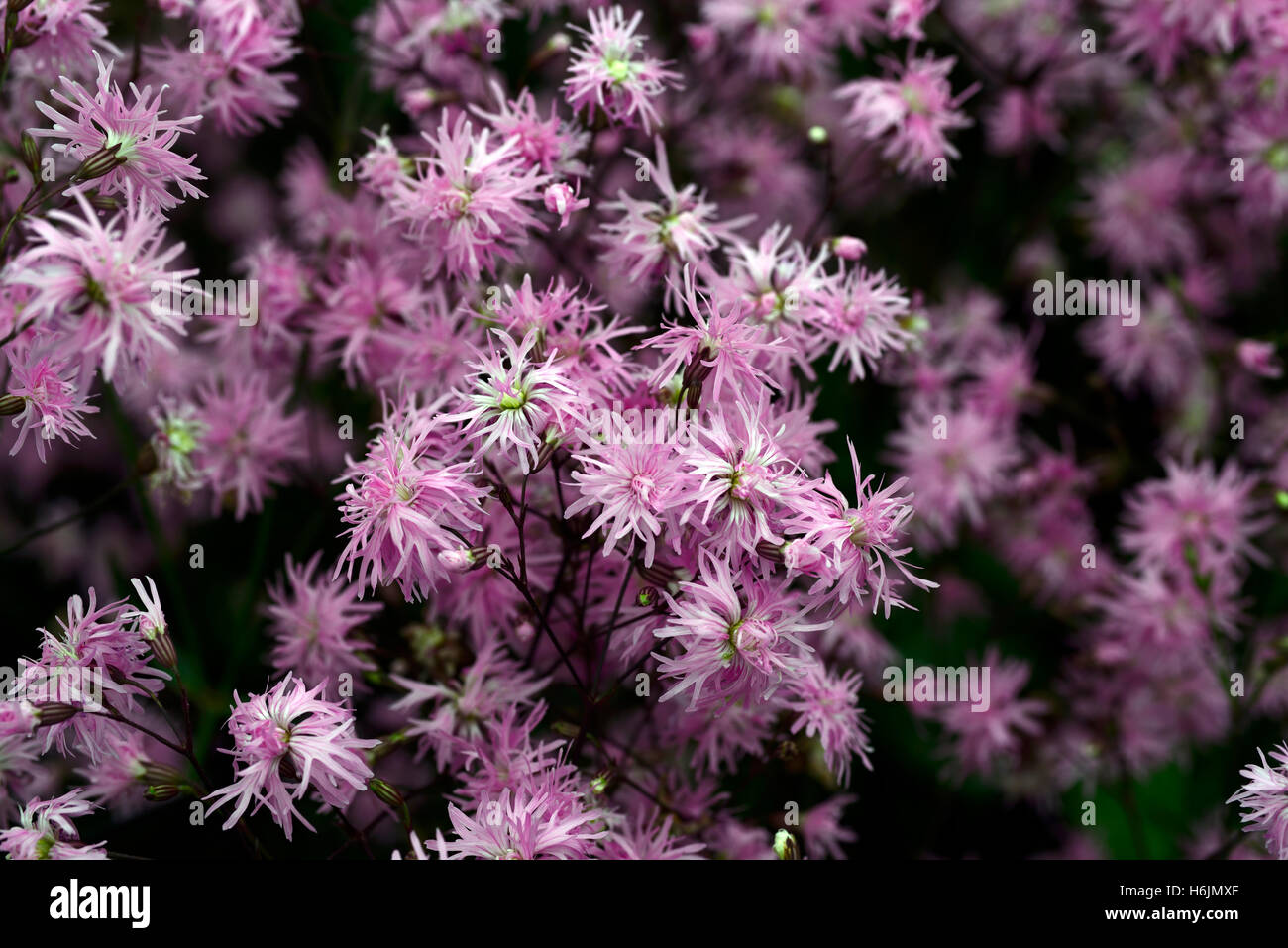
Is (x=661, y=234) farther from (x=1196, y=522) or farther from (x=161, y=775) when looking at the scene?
(x=1196, y=522)

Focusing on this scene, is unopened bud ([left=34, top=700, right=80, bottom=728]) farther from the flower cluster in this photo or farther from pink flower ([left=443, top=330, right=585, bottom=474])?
pink flower ([left=443, top=330, right=585, bottom=474])

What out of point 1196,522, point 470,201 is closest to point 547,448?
point 470,201

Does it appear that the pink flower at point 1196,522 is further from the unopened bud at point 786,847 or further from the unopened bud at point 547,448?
the unopened bud at point 547,448

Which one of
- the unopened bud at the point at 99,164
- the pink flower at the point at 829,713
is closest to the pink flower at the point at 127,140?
the unopened bud at the point at 99,164

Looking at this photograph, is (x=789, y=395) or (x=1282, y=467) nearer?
(x=789, y=395)

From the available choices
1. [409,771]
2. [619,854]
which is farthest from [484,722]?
[409,771]
